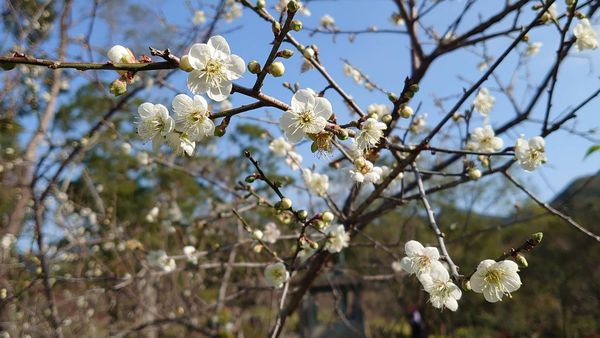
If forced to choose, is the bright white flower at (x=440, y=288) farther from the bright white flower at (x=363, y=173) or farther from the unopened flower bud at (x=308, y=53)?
the unopened flower bud at (x=308, y=53)

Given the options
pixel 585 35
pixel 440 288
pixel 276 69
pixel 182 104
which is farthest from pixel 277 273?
pixel 585 35

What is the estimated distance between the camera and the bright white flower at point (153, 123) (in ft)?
3.72

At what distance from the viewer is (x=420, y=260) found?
4.25ft

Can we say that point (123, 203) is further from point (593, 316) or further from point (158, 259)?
point (593, 316)

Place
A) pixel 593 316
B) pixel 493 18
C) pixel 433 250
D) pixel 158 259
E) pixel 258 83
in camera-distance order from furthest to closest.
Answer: pixel 593 316
pixel 158 259
pixel 493 18
pixel 433 250
pixel 258 83

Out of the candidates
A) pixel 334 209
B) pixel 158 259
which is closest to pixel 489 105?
pixel 334 209

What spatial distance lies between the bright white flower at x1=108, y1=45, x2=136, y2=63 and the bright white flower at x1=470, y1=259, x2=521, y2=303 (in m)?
1.14

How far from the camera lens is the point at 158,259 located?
2.56 metres

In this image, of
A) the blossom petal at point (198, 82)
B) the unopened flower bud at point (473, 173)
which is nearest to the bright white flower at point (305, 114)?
the blossom petal at point (198, 82)

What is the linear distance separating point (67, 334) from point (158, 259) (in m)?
3.76

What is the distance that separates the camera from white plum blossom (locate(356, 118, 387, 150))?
4.07 feet

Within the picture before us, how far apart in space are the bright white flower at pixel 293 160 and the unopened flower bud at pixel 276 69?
145 centimetres

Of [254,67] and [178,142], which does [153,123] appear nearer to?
[178,142]

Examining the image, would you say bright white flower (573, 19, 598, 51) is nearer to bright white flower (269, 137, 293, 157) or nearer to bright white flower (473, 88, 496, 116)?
bright white flower (473, 88, 496, 116)
